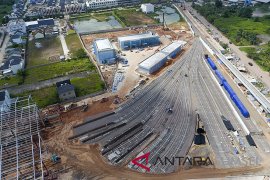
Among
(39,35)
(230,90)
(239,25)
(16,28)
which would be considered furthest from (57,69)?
(239,25)

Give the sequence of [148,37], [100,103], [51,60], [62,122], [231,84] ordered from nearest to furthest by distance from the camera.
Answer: [62,122], [100,103], [231,84], [51,60], [148,37]

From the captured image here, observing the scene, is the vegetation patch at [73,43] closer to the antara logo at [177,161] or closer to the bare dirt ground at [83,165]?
the bare dirt ground at [83,165]

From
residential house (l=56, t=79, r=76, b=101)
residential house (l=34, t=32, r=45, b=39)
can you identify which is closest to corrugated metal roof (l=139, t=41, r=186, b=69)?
residential house (l=56, t=79, r=76, b=101)

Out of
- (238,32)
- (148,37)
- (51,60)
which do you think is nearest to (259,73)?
(238,32)

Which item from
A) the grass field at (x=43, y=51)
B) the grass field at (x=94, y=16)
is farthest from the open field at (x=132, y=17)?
the grass field at (x=43, y=51)

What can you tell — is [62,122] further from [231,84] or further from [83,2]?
[83,2]

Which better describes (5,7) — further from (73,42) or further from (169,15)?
→ (169,15)

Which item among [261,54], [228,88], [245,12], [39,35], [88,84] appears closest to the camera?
[228,88]
